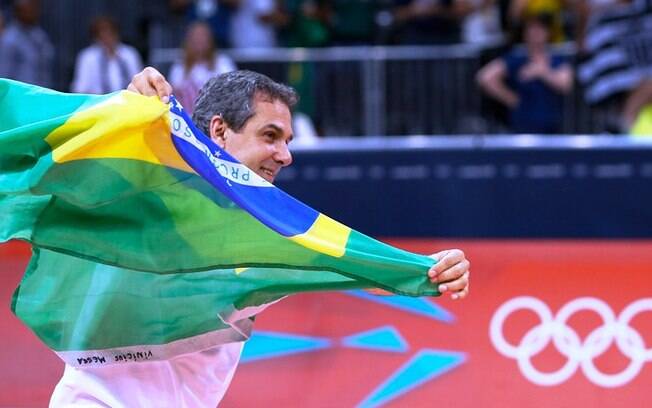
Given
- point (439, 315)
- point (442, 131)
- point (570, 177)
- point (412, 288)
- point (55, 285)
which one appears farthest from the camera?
point (442, 131)

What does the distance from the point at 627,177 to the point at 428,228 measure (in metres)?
1.44

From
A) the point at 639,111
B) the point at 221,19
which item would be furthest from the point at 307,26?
the point at 639,111

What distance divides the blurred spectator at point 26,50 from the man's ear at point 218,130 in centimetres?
816

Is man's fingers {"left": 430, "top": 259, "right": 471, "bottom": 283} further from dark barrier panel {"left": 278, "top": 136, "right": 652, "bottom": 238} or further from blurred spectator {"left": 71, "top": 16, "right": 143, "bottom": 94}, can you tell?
blurred spectator {"left": 71, "top": 16, "right": 143, "bottom": 94}

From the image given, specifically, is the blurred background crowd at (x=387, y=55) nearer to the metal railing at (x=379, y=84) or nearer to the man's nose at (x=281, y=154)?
the metal railing at (x=379, y=84)

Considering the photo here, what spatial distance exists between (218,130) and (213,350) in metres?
0.71

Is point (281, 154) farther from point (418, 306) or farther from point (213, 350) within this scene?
point (418, 306)

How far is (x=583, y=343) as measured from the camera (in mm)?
8227

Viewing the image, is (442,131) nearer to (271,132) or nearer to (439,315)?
(439,315)

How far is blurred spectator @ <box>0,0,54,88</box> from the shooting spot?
41.2ft

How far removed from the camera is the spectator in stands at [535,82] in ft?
38.1

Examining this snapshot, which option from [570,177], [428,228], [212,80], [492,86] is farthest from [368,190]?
[212,80]

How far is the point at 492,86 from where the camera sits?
11852 millimetres

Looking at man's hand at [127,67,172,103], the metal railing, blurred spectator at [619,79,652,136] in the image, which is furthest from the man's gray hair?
the metal railing
